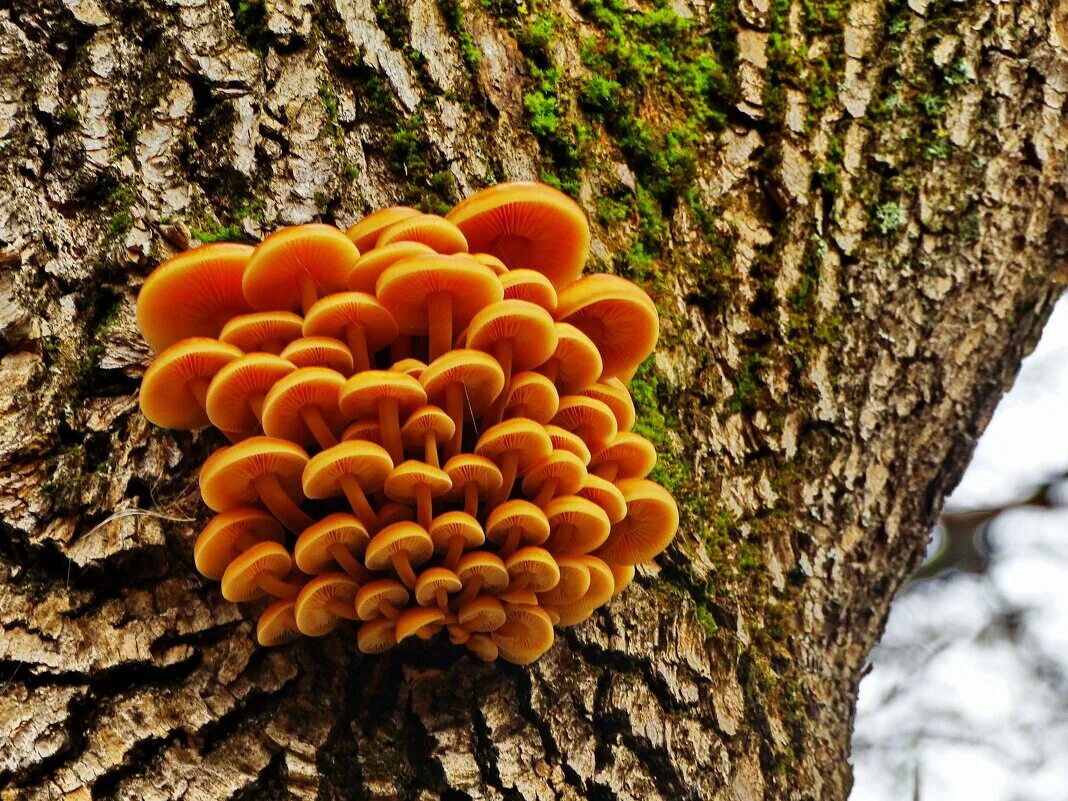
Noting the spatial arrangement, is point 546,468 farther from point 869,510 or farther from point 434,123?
point 869,510

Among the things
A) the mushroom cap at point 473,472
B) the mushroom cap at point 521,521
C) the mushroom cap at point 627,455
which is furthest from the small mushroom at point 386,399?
the mushroom cap at point 627,455

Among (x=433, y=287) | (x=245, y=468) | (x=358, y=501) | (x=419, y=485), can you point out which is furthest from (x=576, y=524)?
(x=245, y=468)

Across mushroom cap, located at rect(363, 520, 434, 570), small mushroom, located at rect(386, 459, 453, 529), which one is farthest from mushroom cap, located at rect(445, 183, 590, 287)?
mushroom cap, located at rect(363, 520, 434, 570)

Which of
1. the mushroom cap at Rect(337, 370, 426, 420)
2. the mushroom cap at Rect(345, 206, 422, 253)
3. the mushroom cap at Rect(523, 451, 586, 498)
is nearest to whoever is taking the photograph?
the mushroom cap at Rect(337, 370, 426, 420)

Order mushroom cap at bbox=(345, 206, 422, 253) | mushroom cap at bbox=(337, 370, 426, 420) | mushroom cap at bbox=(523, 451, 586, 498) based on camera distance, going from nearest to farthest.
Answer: mushroom cap at bbox=(337, 370, 426, 420) < mushroom cap at bbox=(523, 451, 586, 498) < mushroom cap at bbox=(345, 206, 422, 253)

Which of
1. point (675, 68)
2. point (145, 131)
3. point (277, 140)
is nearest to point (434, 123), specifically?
point (277, 140)

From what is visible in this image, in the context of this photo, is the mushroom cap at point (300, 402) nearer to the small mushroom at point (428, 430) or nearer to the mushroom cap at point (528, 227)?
the small mushroom at point (428, 430)

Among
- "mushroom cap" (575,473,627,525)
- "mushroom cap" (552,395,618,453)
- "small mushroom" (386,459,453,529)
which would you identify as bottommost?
"small mushroom" (386,459,453,529)

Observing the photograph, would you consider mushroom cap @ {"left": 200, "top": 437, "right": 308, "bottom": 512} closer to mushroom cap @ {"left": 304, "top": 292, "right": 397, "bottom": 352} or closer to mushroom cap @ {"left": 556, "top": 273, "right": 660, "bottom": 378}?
mushroom cap @ {"left": 304, "top": 292, "right": 397, "bottom": 352}
